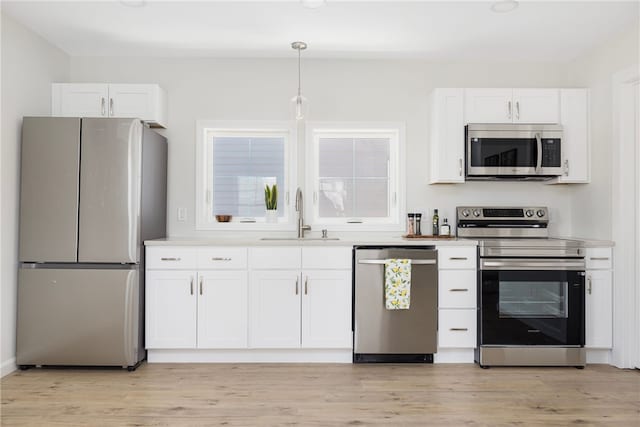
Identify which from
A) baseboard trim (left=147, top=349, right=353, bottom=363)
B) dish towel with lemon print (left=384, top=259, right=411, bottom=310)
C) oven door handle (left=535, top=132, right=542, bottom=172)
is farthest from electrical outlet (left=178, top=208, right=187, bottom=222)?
oven door handle (left=535, top=132, right=542, bottom=172)

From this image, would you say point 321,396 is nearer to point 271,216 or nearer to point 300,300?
point 300,300

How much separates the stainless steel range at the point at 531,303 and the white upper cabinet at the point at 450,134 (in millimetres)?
636

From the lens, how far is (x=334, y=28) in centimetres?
332

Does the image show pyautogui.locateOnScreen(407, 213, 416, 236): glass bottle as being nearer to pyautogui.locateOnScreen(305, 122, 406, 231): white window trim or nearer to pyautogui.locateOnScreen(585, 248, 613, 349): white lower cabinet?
pyautogui.locateOnScreen(305, 122, 406, 231): white window trim

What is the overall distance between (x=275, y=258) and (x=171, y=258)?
0.75 m

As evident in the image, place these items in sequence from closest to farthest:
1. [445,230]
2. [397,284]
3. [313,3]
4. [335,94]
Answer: [313,3] < [397,284] < [445,230] < [335,94]

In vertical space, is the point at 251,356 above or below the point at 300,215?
below

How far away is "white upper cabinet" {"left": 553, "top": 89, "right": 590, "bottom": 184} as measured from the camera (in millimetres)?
3654

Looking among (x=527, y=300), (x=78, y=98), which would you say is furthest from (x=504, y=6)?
(x=78, y=98)

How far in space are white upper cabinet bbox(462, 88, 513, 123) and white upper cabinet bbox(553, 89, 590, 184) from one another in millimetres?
437

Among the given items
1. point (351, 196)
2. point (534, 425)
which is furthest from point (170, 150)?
point (534, 425)

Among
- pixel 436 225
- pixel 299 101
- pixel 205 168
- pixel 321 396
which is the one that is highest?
pixel 299 101

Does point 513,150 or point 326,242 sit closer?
point 326,242

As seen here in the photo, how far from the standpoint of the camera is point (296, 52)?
3809 millimetres
